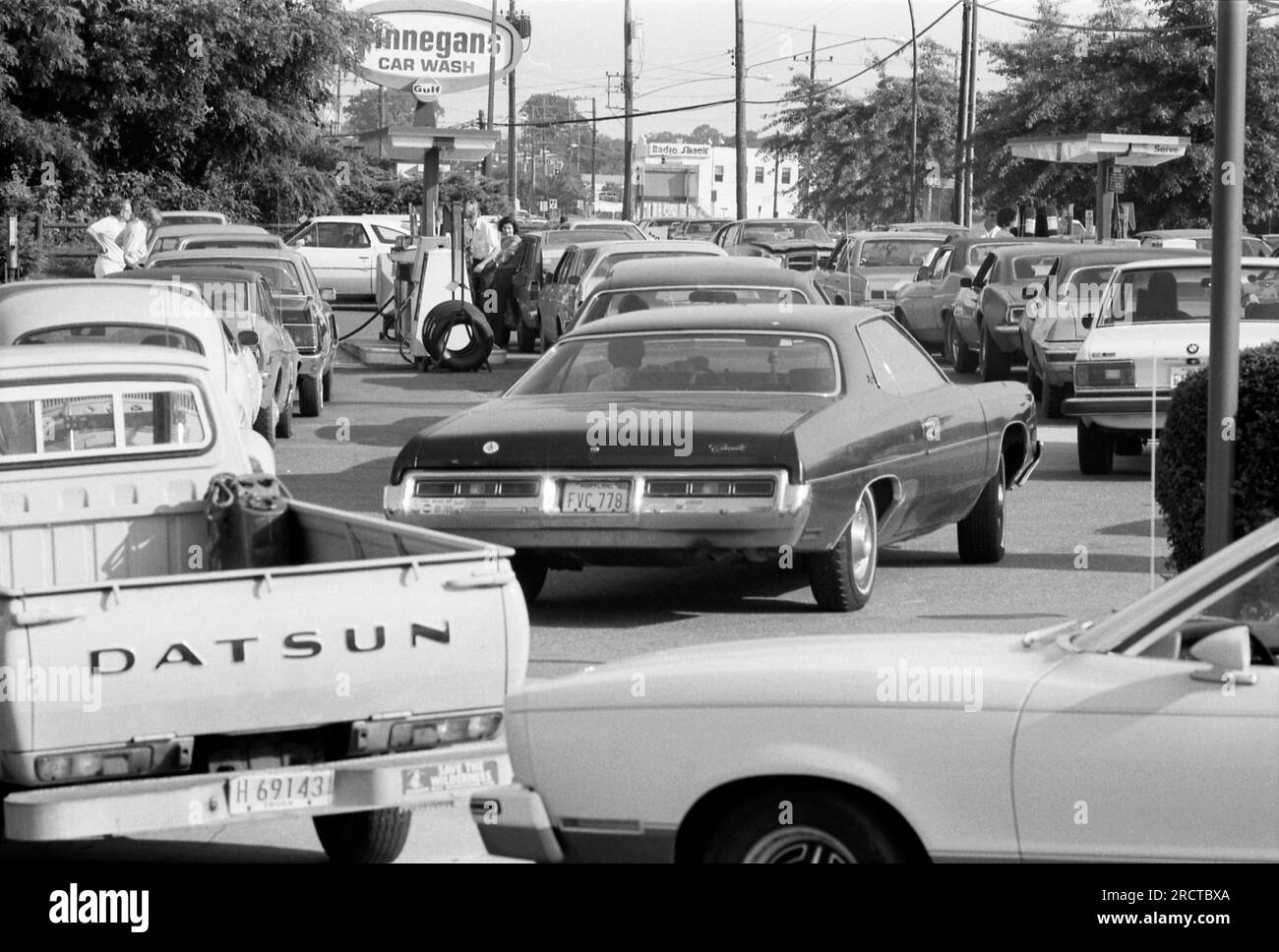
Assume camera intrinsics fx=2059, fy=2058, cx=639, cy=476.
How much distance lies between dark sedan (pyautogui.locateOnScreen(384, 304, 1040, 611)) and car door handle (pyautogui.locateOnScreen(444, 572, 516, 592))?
3.43 metres

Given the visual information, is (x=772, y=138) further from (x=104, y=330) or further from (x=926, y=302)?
(x=104, y=330)

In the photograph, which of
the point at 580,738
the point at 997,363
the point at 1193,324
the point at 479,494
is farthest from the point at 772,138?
the point at 580,738

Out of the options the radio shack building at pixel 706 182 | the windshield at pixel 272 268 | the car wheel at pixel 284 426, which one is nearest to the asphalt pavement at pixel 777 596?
the car wheel at pixel 284 426

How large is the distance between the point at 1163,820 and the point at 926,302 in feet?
75.2

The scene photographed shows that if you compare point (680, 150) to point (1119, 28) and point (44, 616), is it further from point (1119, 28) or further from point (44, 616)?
point (44, 616)

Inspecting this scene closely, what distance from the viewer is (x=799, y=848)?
4.66 metres

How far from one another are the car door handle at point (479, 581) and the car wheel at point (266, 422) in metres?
11.5

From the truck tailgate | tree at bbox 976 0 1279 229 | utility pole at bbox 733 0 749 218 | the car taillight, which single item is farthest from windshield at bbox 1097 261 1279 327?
utility pole at bbox 733 0 749 218

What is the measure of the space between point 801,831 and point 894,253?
Result: 27.5 m

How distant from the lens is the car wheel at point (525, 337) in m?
28.0

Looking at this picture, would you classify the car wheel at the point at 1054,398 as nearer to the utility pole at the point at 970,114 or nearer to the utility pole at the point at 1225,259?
the utility pole at the point at 1225,259

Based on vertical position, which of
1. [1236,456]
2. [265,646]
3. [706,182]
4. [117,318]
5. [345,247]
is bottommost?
[265,646]

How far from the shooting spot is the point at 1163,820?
4.45 m

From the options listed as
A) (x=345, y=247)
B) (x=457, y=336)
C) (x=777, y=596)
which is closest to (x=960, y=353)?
(x=457, y=336)
